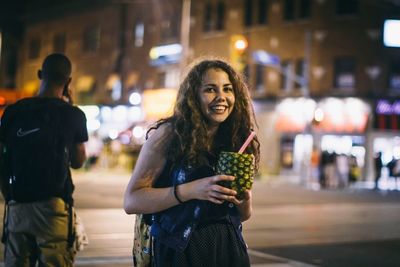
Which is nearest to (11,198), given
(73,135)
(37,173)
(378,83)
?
(37,173)

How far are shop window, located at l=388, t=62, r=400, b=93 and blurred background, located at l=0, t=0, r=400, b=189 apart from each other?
0.07 meters

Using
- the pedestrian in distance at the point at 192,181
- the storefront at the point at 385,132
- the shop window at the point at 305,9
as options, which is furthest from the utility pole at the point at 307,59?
the pedestrian in distance at the point at 192,181

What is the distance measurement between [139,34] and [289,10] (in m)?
12.6

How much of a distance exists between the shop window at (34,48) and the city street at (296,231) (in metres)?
38.1

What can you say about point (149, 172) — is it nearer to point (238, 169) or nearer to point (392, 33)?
point (238, 169)

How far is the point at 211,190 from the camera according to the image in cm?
296

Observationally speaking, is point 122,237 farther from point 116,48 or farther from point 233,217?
point 116,48

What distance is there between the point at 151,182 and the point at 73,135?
4.41 ft

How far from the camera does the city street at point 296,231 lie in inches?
368

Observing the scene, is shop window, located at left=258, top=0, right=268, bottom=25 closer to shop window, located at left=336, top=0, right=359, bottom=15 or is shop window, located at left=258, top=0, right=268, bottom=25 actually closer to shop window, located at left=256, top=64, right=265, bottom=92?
shop window, located at left=256, top=64, right=265, bottom=92

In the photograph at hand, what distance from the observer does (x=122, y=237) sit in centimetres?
1102

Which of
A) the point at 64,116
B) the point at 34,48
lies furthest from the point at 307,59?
the point at 64,116

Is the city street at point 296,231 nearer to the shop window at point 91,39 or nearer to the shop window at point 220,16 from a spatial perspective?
the shop window at point 220,16

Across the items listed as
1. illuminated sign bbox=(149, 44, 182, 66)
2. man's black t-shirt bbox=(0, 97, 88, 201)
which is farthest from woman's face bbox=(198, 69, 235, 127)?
illuminated sign bbox=(149, 44, 182, 66)
